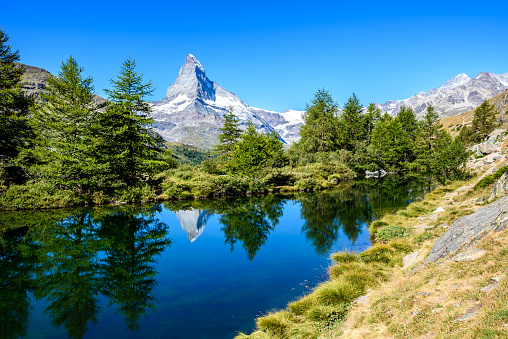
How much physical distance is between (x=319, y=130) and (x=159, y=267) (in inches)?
2347

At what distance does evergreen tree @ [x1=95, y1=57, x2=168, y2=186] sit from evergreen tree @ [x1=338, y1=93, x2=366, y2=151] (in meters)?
52.4

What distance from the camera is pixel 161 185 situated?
120 feet

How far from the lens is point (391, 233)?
15336 mm

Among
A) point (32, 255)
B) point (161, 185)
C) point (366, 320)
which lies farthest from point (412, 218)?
point (161, 185)

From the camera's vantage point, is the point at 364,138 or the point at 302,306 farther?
the point at 364,138

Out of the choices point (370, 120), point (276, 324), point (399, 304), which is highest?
point (370, 120)

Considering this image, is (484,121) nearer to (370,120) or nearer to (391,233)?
(370,120)

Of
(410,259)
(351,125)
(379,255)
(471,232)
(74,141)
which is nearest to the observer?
(471,232)

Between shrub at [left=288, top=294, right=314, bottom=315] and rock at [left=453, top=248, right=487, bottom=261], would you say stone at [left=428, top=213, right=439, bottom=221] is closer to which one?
rock at [left=453, top=248, right=487, bottom=261]

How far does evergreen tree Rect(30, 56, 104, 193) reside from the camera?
2912 cm

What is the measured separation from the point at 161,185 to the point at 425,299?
114 ft

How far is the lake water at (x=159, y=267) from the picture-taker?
356 inches

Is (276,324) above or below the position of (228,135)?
below

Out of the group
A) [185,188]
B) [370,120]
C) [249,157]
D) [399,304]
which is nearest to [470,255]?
[399,304]
